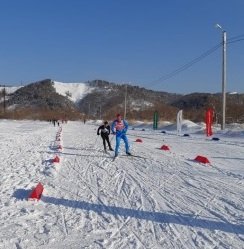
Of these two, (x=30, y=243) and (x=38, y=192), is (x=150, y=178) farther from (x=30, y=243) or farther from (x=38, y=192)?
(x=30, y=243)

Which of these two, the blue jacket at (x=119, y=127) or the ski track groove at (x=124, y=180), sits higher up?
the blue jacket at (x=119, y=127)

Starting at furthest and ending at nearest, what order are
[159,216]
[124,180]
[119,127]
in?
[119,127], [124,180], [159,216]

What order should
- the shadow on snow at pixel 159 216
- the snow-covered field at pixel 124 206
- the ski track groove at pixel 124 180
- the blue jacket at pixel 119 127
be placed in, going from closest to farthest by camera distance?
the snow-covered field at pixel 124 206 < the shadow on snow at pixel 159 216 < the ski track groove at pixel 124 180 < the blue jacket at pixel 119 127

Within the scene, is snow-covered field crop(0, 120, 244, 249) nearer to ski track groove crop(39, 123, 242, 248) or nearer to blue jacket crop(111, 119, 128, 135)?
ski track groove crop(39, 123, 242, 248)

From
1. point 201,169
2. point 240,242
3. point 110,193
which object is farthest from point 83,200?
point 201,169

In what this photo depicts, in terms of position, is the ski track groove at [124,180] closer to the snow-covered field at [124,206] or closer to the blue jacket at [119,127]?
the snow-covered field at [124,206]

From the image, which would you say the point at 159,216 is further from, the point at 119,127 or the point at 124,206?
the point at 119,127

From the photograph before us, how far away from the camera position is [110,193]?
10.2m

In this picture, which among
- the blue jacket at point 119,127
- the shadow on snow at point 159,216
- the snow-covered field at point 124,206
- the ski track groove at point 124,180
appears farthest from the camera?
the blue jacket at point 119,127

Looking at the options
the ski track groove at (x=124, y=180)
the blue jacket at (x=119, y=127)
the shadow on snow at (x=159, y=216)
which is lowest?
the ski track groove at (x=124, y=180)

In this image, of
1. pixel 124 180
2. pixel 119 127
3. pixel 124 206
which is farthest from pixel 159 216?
pixel 119 127

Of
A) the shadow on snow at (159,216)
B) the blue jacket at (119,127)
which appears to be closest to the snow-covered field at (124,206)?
the shadow on snow at (159,216)

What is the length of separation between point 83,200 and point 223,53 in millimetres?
31317

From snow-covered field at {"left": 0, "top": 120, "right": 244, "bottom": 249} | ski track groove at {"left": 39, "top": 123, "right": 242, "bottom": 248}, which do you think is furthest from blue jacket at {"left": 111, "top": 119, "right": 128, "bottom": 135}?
snow-covered field at {"left": 0, "top": 120, "right": 244, "bottom": 249}
